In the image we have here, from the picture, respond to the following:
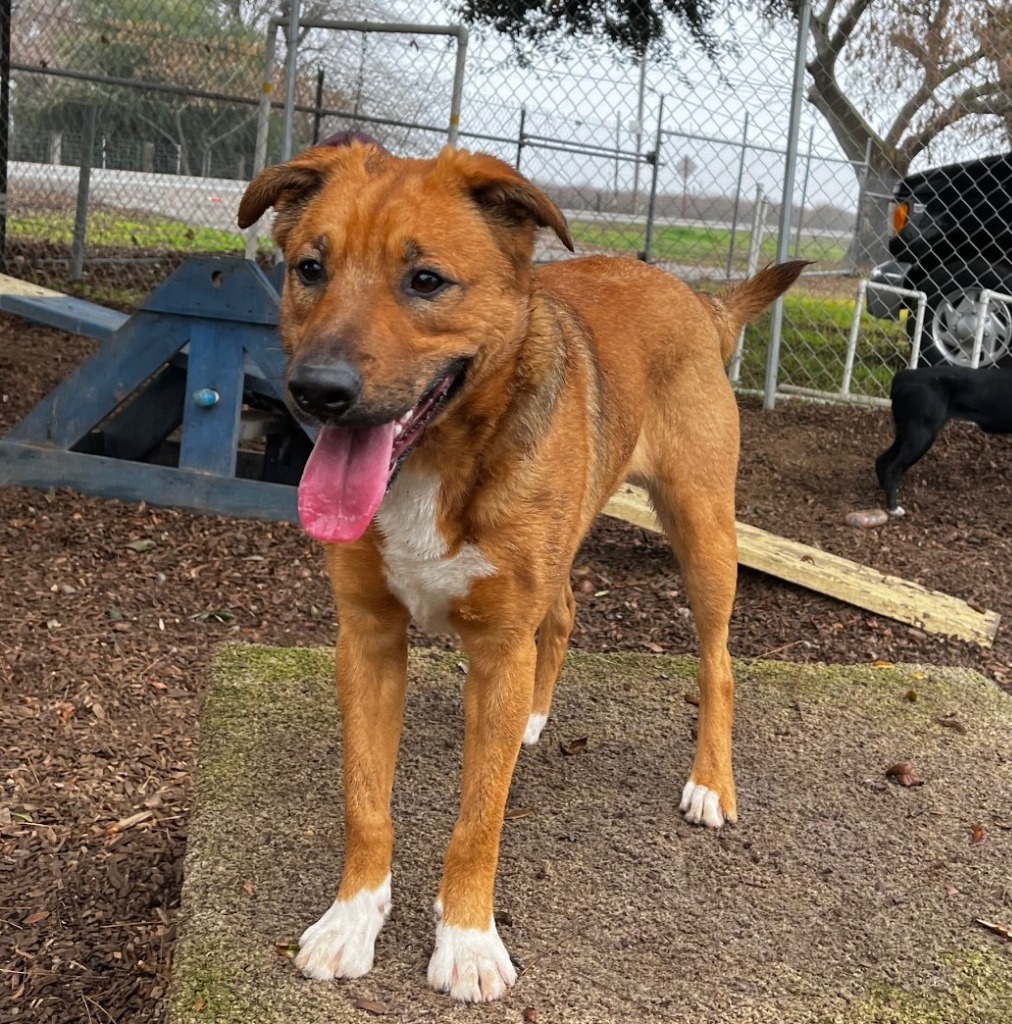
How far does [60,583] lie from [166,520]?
72cm

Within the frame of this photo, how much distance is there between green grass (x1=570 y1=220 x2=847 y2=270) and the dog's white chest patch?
23.7 ft

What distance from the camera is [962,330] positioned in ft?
26.1

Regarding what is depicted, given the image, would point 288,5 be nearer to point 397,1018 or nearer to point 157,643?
point 157,643

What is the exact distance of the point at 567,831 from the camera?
301 centimetres

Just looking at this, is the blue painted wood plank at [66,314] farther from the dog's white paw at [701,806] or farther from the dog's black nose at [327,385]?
the dog's black nose at [327,385]

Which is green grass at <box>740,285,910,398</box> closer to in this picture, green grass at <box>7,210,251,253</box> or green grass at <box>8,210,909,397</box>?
green grass at <box>8,210,909,397</box>

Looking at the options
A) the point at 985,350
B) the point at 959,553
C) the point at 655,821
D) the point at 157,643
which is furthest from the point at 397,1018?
the point at 985,350

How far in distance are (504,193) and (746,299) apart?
1.61m

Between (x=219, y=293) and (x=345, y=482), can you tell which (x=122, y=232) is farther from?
(x=345, y=482)

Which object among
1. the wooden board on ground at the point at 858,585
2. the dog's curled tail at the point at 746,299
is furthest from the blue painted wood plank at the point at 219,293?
the dog's curled tail at the point at 746,299

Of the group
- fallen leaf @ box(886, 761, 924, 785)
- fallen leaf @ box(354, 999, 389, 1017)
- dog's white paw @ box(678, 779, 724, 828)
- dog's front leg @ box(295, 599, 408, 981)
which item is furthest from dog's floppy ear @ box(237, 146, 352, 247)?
fallen leaf @ box(886, 761, 924, 785)

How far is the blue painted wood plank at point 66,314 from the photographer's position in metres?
5.91

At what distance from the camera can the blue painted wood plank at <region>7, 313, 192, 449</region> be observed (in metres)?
4.89

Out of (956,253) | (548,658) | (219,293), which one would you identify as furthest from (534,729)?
(956,253)
